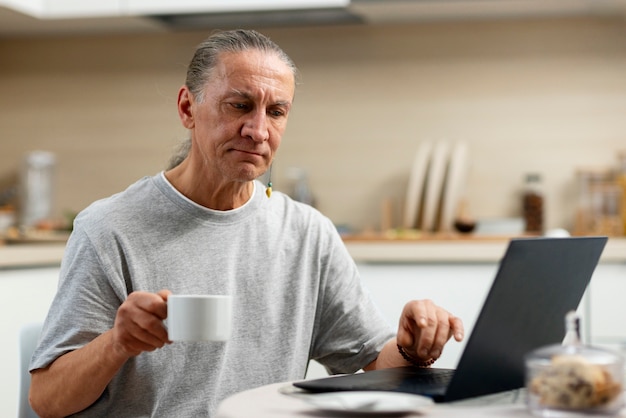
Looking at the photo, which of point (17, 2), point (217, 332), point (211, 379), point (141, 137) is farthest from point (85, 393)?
point (141, 137)

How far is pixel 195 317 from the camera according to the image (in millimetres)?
1068

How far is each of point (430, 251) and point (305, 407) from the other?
1.91 m

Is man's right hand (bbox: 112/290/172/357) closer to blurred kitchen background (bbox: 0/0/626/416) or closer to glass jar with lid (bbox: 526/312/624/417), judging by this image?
glass jar with lid (bbox: 526/312/624/417)

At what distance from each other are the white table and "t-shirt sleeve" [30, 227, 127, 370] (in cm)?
36

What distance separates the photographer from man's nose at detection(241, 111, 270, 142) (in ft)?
4.78

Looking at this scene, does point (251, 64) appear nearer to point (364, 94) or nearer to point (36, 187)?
point (364, 94)

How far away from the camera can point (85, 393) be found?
4.45ft

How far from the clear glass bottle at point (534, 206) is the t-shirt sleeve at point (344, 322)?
1822 mm

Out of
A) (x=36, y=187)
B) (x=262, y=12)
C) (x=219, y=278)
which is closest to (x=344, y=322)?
(x=219, y=278)

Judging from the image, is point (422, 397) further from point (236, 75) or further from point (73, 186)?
point (73, 186)

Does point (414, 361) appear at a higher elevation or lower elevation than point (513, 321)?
lower

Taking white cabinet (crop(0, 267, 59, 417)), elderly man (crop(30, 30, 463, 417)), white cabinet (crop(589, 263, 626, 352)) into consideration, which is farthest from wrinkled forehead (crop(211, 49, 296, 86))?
white cabinet (crop(589, 263, 626, 352))

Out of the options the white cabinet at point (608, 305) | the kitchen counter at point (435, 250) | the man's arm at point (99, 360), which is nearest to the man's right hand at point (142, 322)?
the man's arm at point (99, 360)

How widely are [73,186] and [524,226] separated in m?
1.76
